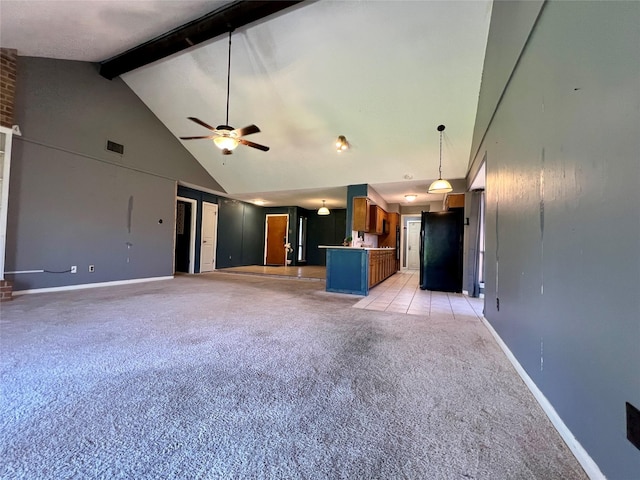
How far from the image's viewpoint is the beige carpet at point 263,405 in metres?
1.04

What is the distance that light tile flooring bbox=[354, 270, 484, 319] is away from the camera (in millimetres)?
3744

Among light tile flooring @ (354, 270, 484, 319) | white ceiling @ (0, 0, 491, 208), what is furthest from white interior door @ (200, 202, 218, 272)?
light tile flooring @ (354, 270, 484, 319)

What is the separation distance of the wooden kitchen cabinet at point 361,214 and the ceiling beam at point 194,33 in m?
4.09

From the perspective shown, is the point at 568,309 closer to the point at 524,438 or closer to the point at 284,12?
the point at 524,438

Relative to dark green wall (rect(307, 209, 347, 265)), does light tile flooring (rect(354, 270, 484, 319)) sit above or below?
below

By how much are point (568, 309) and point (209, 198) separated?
875 centimetres

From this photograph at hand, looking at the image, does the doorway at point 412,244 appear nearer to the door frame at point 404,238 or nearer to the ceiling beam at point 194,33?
the door frame at point 404,238

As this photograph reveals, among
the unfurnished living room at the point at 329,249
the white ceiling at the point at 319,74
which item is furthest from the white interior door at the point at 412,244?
the white ceiling at the point at 319,74

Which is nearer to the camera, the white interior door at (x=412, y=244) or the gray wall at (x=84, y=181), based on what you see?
the gray wall at (x=84, y=181)

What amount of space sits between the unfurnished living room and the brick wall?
0.03 meters

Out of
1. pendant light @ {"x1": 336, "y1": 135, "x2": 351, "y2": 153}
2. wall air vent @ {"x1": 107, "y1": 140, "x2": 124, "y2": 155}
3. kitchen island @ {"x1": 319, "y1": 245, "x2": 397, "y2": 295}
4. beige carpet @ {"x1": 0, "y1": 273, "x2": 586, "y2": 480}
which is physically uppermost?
pendant light @ {"x1": 336, "y1": 135, "x2": 351, "y2": 153}

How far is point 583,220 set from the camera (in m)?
1.17

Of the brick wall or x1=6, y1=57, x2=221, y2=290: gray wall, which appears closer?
the brick wall

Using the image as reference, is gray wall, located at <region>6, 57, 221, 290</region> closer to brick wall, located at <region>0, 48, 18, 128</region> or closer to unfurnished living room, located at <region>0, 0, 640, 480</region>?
unfurnished living room, located at <region>0, 0, 640, 480</region>
